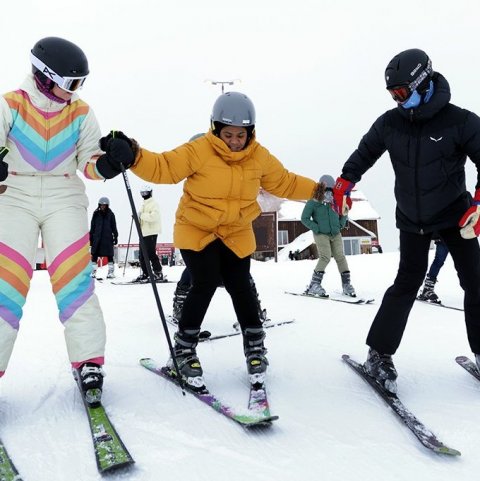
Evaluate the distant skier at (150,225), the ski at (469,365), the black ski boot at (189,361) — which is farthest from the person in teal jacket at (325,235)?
the black ski boot at (189,361)

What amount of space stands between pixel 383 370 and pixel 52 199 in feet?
7.09

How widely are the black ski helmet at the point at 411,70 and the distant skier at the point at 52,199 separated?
5.72ft

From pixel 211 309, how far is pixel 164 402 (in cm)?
364

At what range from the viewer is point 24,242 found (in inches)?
104

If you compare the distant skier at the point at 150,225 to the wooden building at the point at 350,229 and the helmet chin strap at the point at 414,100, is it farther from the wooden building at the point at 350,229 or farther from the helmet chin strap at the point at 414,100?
the wooden building at the point at 350,229

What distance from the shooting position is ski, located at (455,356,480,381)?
3122mm

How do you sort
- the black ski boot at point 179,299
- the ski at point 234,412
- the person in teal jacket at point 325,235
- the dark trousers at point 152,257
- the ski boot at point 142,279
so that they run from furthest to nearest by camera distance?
the ski boot at point 142,279 → the dark trousers at point 152,257 → the person in teal jacket at point 325,235 → the black ski boot at point 179,299 → the ski at point 234,412

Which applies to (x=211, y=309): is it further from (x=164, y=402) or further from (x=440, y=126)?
(x=440, y=126)

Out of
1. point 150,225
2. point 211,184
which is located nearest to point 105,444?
point 211,184

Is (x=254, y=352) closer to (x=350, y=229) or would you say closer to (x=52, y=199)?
(x=52, y=199)

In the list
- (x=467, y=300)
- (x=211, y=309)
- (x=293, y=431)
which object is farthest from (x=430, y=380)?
(x=211, y=309)

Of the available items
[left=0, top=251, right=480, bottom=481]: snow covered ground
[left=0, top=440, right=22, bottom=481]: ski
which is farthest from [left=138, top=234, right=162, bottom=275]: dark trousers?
[left=0, top=440, right=22, bottom=481]: ski

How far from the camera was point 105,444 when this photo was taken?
2096 millimetres

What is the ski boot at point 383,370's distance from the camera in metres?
2.80
